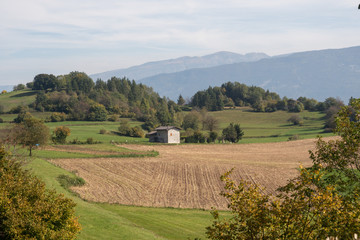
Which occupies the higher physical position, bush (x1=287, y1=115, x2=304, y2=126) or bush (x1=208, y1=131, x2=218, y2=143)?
bush (x1=287, y1=115, x2=304, y2=126)

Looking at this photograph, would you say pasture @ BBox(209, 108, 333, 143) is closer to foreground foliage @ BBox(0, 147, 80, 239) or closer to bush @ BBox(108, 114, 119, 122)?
bush @ BBox(108, 114, 119, 122)

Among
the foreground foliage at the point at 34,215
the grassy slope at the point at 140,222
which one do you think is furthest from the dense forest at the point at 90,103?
the foreground foliage at the point at 34,215

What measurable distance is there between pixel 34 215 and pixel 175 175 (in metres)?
39.5

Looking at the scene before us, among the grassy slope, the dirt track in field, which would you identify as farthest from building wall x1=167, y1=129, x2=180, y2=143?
the grassy slope

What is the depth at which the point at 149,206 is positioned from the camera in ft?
126

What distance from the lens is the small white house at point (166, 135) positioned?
105644 mm

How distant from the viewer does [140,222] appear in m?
30.6

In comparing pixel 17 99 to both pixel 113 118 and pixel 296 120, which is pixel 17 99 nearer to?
pixel 113 118

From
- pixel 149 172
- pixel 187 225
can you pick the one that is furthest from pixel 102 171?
pixel 187 225

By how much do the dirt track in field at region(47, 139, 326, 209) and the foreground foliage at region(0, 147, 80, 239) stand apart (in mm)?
18600

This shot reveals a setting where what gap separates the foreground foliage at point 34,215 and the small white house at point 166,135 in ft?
277

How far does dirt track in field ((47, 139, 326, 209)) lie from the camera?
41688 millimetres

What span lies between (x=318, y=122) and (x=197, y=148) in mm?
71682

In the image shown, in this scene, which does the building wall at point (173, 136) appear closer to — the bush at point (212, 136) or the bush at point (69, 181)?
the bush at point (212, 136)
